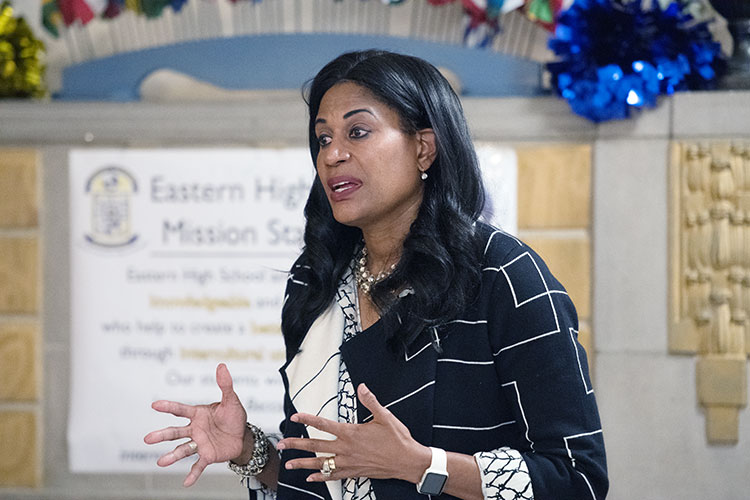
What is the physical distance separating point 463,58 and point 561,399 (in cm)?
228

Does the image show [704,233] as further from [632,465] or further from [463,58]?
[463,58]

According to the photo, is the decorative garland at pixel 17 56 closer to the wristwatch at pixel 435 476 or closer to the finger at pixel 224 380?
the finger at pixel 224 380

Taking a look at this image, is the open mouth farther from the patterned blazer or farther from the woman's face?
the patterned blazer

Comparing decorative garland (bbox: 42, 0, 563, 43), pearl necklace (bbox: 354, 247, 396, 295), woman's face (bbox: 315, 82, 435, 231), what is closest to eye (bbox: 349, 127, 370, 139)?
woman's face (bbox: 315, 82, 435, 231)

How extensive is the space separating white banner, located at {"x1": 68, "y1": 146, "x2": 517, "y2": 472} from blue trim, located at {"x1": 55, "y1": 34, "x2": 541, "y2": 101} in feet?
1.19

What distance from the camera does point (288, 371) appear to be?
4.75ft

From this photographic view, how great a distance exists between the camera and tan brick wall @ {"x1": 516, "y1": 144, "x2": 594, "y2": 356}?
2992 millimetres

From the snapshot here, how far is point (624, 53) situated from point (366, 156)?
1742 mm

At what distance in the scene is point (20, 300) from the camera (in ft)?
10.4

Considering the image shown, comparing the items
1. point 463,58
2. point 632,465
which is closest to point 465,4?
point 463,58

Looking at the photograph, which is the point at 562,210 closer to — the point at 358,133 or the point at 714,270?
the point at 714,270

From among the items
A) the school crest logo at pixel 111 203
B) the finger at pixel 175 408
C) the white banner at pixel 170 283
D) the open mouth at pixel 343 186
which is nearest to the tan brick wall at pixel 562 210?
the white banner at pixel 170 283

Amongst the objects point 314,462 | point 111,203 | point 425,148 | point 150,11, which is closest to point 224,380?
point 314,462

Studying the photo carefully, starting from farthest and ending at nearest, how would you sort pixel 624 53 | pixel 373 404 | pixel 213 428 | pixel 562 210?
pixel 562 210 → pixel 624 53 → pixel 213 428 → pixel 373 404
